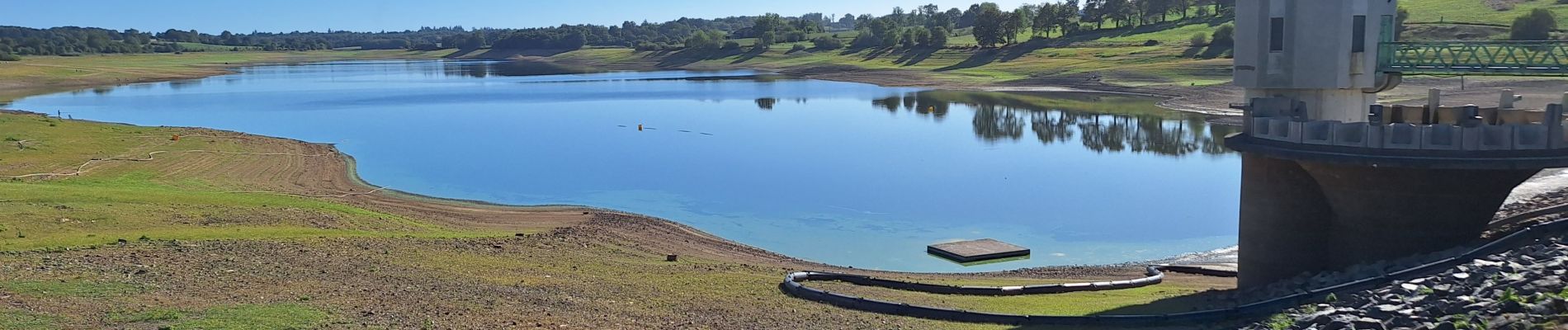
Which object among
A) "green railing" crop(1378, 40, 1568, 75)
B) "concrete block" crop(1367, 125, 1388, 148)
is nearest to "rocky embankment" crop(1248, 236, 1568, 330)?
"concrete block" crop(1367, 125, 1388, 148)

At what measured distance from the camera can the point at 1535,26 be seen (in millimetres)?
85750

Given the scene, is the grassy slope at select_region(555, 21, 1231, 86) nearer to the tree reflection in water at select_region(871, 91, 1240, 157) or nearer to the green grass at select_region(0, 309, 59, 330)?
the tree reflection in water at select_region(871, 91, 1240, 157)

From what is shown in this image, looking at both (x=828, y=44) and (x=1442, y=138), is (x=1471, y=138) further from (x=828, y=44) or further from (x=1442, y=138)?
(x=828, y=44)

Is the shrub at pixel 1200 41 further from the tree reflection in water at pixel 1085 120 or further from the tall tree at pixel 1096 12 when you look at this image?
the tall tree at pixel 1096 12

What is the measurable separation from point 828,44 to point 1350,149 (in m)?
158

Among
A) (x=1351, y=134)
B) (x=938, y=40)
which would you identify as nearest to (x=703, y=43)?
(x=938, y=40)

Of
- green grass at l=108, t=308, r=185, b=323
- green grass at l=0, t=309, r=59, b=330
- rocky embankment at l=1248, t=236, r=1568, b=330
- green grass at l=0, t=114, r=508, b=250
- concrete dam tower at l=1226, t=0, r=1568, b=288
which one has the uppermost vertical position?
concrete dam tower at l=1226, t=0, r=1568, b=288

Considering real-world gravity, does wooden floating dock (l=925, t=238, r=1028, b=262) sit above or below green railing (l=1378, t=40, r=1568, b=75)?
below

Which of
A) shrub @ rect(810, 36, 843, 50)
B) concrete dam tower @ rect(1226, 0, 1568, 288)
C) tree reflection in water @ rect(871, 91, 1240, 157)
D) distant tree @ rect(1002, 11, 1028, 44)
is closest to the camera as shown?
concrete dam tower @ rect(1226, 0, 1568, 288)

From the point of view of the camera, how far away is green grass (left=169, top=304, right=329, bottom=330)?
49.5 feet

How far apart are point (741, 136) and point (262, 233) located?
42101 mm

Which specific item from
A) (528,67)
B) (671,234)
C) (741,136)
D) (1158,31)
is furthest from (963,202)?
(528,67)

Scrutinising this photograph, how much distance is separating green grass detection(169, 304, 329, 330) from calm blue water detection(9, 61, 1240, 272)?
642 inches

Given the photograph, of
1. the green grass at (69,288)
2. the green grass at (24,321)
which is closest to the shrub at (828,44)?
the green grass at (69,288)
